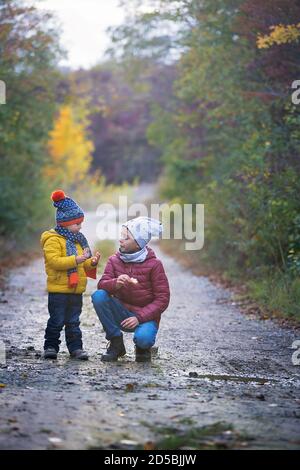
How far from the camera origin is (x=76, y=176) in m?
47.1

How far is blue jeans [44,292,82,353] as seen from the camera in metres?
8.33

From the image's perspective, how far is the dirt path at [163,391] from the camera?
5250 mm

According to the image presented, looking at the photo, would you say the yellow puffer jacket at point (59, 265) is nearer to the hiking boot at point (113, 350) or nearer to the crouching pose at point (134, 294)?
the crouching pose at point (134, 294)

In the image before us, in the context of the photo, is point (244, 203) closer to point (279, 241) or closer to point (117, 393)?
point (279, 241)

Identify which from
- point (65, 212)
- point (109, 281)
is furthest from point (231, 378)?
point (65, 212)

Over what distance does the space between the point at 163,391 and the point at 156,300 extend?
1643 mm

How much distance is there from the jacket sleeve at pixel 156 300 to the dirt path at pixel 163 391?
49 cm

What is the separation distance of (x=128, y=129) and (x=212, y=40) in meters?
41.8

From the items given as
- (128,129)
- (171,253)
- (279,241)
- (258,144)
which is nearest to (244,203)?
(258,144)

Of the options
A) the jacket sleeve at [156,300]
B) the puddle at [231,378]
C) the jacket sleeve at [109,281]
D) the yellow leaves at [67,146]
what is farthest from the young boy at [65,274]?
the yellow leaves at [67,146]

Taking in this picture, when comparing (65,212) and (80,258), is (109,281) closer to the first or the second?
(80,258)

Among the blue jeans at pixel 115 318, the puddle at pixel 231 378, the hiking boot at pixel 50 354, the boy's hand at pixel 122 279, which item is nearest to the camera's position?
the puddle at pixel 231 378

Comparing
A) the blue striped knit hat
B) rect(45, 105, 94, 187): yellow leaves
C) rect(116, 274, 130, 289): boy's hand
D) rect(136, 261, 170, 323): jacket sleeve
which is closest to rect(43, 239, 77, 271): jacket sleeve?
the blue striped knit hat

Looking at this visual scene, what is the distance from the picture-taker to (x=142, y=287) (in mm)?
8289
